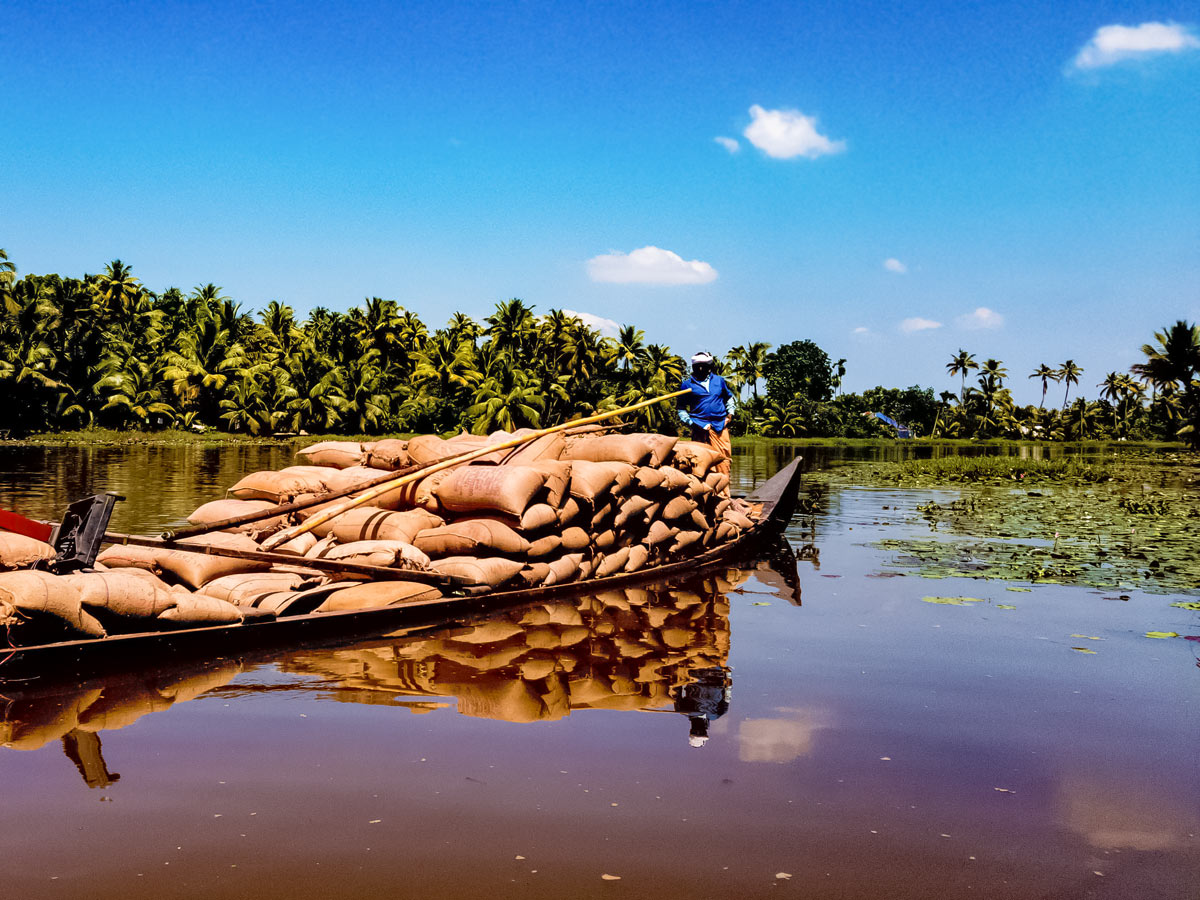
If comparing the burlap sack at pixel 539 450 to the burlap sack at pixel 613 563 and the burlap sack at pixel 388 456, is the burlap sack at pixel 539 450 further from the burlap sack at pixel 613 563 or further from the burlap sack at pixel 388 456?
the burlap sack at pixel 388 456

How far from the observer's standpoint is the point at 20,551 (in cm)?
460

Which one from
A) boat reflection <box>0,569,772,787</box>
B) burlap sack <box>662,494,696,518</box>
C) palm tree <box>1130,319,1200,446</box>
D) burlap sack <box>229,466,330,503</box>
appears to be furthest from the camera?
palm tree <box>1130,319,1200,446</box>

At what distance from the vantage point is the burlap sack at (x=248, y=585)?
199 inches

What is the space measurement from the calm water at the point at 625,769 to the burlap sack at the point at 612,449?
198cm

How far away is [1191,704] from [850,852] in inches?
106

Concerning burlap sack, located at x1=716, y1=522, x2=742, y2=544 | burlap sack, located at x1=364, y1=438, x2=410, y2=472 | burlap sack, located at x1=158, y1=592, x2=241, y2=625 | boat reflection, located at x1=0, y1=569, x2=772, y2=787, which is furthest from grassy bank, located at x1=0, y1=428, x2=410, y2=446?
burlap sack, located at x1=158, y1=592, x2=241, y2=625

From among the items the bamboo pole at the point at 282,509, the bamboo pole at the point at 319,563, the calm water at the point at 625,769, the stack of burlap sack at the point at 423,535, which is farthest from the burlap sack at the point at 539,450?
the calm water at the point at 625,769

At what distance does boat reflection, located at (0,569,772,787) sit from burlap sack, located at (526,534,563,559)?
1.86ft

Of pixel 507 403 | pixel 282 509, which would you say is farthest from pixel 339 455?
pixel 507 403

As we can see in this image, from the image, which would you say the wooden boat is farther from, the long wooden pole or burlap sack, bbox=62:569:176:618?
the long wooden pole

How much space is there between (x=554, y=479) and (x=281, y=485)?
273 centimetres

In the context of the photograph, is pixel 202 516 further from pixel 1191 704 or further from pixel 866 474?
pixel 866 474

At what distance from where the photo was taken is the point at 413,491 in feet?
23.2

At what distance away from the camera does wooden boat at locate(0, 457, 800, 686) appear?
13.3 feet
